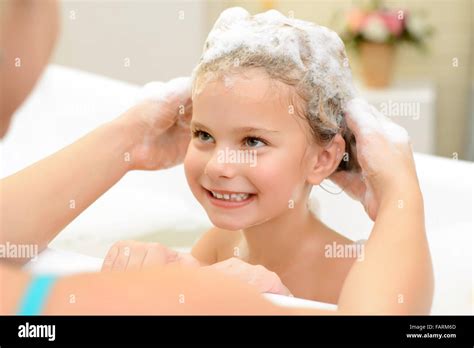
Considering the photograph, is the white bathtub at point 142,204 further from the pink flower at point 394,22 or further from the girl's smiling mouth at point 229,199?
the pink flower at point 394,22

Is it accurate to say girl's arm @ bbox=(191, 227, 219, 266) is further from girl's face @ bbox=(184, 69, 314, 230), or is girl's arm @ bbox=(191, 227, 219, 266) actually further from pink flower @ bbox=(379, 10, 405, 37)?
pink flower @ bbox=(379, 10, 405, 37)

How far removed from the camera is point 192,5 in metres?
3.30

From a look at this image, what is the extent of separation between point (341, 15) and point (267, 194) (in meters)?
2.19

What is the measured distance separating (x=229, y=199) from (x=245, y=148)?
0.33ft

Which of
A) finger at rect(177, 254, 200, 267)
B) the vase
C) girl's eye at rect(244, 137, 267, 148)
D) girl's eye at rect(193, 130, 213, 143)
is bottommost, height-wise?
finger at rect(177, 254, 200, 267)

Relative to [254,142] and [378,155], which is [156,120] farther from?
[378,155]

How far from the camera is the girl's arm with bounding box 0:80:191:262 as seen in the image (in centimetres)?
128

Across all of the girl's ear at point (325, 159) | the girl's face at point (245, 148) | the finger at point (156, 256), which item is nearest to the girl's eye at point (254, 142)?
the girl's face at point (245, 148)

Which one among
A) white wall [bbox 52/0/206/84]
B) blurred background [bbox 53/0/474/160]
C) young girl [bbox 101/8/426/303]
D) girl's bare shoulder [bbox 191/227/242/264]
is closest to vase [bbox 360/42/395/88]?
blurred background [bbox 53/0/474/160]

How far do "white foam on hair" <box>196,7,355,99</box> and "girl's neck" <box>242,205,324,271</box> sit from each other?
0.27 metres
